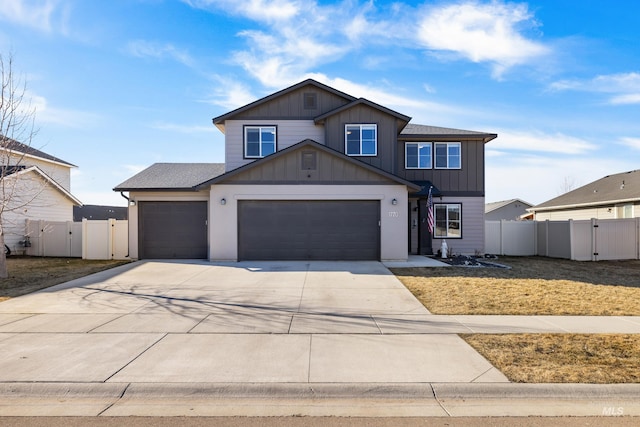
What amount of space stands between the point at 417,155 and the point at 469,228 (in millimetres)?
4428

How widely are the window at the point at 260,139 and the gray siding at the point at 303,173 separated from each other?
8.05 ft

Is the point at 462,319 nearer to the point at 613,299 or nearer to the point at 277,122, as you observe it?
the point at 613,299

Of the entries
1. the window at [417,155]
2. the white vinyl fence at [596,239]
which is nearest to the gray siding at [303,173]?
the window at [417,155]

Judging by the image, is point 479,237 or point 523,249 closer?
point 479,237

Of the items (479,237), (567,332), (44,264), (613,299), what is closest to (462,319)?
(567,332)

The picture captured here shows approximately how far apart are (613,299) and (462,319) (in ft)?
15.5

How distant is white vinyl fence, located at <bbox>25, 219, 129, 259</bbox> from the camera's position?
60.8ft

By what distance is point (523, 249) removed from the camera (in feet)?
68.3

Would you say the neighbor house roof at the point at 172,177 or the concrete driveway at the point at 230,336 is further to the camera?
the neighbor house roof at the point at 172,177

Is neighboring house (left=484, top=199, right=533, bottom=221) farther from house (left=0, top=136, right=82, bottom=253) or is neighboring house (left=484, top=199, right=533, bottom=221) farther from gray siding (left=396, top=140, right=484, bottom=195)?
house (left=0, top=136, right=82, bottom=253)

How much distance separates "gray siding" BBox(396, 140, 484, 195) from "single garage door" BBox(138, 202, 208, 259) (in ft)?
32.4

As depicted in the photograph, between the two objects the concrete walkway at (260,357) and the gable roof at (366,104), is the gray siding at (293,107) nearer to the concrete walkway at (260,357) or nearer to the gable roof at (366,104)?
the gable roof at (366,104)

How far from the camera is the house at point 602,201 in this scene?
2411cm

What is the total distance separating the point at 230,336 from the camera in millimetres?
6527
